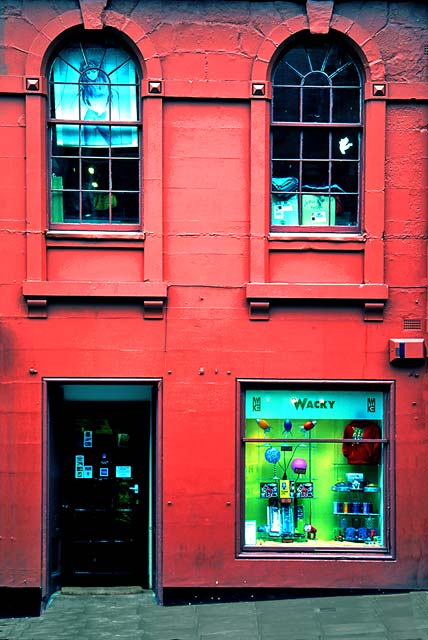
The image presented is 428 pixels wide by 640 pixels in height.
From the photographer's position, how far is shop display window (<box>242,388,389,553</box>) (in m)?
10.5

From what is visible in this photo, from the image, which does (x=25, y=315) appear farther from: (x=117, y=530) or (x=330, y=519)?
(x=330, y=519)

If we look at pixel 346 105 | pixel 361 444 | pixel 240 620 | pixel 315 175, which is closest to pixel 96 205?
pixel 315 175

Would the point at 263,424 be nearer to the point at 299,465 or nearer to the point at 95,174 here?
the point at 299,465

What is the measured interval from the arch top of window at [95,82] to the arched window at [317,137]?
1.81 m

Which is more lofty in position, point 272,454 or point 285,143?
point 285,143

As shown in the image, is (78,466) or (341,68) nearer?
(341,68)

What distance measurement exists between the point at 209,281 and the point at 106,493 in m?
3.22

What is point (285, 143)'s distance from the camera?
1055cm

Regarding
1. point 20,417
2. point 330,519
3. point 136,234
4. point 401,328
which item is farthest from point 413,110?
point 20,417

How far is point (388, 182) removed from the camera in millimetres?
10383

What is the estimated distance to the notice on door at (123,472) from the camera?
1122cm

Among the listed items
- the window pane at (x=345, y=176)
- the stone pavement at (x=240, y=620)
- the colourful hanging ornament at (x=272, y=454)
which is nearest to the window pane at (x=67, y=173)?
the window pane at (x=345, y=176)

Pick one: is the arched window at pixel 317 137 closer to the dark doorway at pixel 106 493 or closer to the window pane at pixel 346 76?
the window pane at pixel 346 76

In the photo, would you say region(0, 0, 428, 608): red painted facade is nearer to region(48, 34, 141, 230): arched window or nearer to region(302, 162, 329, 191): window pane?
region(48, 34, 141, 230): arched window
